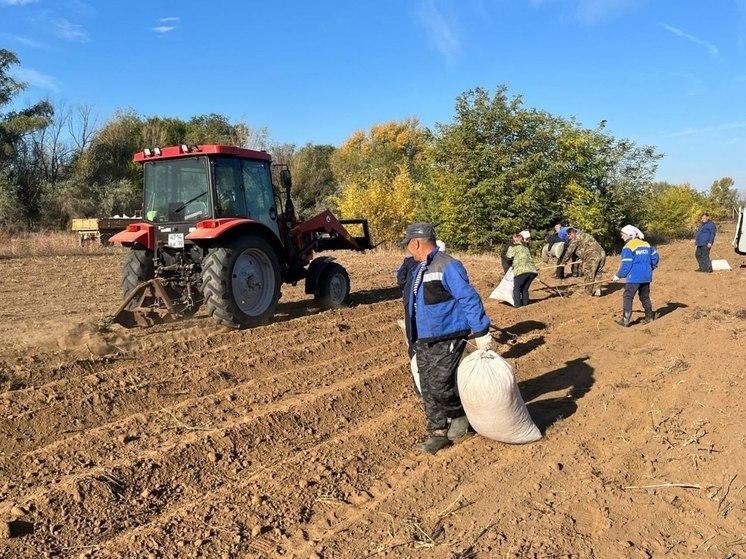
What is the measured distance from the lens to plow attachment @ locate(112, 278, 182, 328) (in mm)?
7105

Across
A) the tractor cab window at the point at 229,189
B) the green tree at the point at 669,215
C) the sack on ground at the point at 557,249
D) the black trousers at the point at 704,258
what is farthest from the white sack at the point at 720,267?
the green tree at the point at 669,215

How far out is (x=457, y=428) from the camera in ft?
13.6

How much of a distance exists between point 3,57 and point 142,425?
89.7 ft

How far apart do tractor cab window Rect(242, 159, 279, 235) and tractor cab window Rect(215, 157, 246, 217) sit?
120 mm

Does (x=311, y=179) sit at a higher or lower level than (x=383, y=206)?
higher

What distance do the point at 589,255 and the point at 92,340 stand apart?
29.9 feet

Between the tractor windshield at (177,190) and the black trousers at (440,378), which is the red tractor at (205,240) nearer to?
the tractor windshield at (177,190)

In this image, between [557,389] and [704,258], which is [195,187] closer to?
[557,389]

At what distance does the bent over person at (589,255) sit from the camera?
11594 millimetres

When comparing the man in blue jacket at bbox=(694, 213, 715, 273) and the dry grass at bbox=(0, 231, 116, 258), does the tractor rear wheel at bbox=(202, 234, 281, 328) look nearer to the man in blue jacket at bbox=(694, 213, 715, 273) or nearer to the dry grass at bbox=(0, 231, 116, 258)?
the man in blue jacket at bbox=(694, 213, 715, 273)

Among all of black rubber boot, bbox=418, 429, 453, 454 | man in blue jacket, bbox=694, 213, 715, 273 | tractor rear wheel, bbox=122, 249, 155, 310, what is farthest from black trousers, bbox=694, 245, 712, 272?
black rubber boot, bbox=418, 429, 453, 454

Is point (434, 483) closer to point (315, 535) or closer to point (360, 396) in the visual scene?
point (315, 535)

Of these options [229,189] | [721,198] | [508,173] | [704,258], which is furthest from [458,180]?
[721,198]

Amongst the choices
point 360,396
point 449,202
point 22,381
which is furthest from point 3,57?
point 360,396
